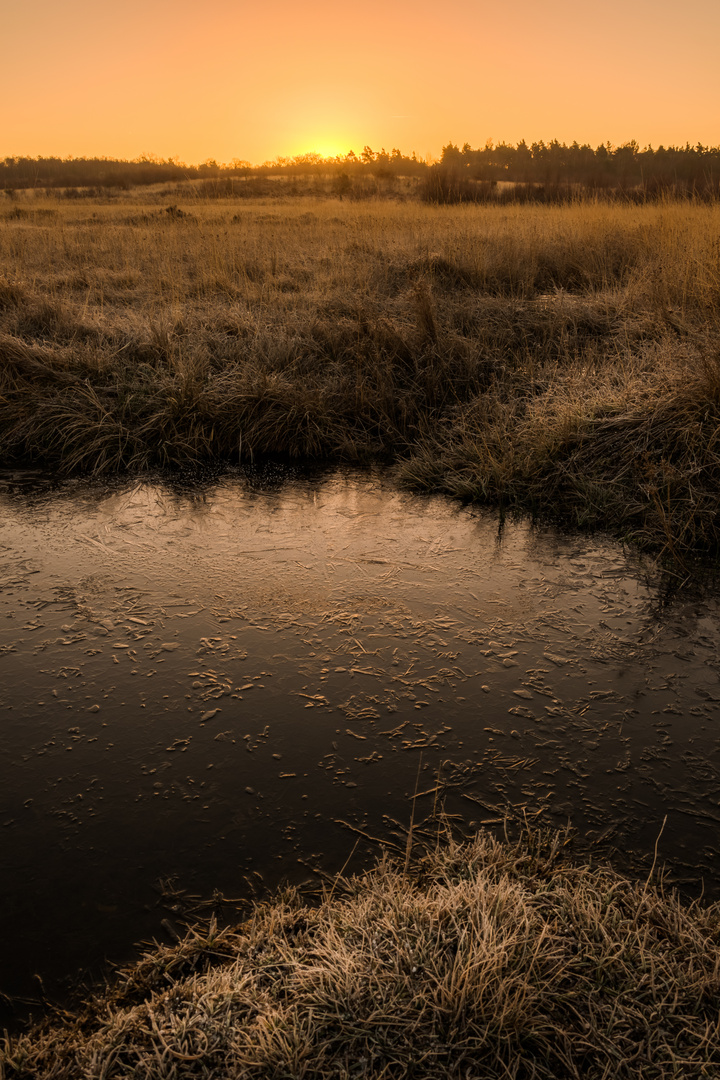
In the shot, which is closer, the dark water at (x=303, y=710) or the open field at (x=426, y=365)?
the dark water at (x=303, y=710)

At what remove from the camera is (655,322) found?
5.99 metres

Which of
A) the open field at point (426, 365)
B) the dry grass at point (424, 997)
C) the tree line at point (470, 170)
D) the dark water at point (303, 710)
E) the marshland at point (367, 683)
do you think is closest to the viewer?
the dry grass at point (424, 997)

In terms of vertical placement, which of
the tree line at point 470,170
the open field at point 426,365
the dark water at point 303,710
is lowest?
the dark water at point 303,710

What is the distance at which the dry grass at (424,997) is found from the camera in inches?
54.0

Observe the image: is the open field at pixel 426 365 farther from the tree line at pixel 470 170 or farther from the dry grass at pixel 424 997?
the tree line at pixel 470 170

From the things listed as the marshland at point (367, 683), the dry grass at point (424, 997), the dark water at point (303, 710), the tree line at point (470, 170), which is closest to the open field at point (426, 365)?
the marshland at point (367, 683)

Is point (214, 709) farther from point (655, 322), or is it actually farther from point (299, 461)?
point (655, 322)

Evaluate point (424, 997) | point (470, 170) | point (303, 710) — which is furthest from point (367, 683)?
point (470, 170)

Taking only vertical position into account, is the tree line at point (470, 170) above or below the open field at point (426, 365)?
above

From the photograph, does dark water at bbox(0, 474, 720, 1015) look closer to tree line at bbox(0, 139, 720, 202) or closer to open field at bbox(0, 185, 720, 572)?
open field at bbox(0, 185, 720, 572)

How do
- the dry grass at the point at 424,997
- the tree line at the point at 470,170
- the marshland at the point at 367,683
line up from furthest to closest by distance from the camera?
the tree line at the point at 470,170
the marshland at the point at 367,683
the dry grass at the point at 424,997

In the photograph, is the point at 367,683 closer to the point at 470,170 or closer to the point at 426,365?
the point at 426,365

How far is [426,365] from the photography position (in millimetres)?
5938

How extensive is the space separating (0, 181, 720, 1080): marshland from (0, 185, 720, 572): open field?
0.13 ft
